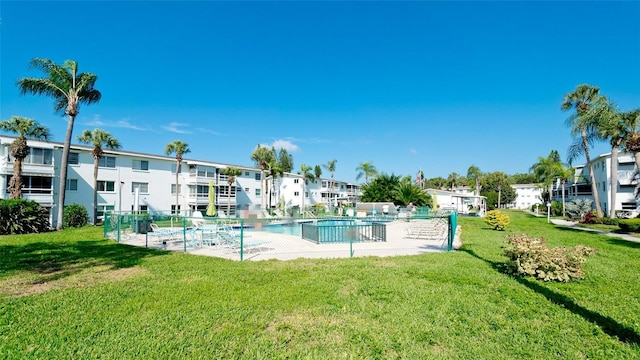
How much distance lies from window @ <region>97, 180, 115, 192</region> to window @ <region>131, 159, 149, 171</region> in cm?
275

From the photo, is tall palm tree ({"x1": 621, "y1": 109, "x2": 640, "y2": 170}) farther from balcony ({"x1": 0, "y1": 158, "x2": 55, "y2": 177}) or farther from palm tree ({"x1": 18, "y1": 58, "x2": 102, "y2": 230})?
balcony ({"x1": 0, "y1": 158, "x2": 55, "y2": 177})

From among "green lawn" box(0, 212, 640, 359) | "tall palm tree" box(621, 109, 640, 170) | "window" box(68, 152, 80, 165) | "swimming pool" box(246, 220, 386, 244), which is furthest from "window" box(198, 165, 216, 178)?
"tall palm tree" box(621, 109, 640, 170)

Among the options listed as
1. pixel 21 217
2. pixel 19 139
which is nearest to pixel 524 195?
pixel 21 217

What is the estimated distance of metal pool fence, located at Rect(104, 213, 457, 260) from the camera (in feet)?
36.8

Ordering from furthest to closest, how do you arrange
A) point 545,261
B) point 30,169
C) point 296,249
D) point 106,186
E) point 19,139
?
point 106,186
point 30,169
point 19,139
point 296,249
point 545,261

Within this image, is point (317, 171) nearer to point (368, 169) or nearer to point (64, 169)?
point (368, 169)

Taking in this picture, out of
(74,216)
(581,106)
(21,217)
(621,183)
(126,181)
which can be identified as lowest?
(74,216)

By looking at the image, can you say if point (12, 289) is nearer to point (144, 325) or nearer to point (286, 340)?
point (144, 325)

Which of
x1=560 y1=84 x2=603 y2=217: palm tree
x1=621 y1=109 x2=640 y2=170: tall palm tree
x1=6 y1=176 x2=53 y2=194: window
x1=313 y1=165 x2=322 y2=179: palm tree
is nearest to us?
x1=621 y1=109 x2=640 y2=170: tall palm tree

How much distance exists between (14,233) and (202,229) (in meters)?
13.1

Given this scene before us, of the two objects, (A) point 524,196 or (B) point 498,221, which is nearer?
(B) point 498,221

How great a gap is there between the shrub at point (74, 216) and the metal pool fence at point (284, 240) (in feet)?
28.8

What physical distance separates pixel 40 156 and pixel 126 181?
7488mm

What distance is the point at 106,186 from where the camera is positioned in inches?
1232
